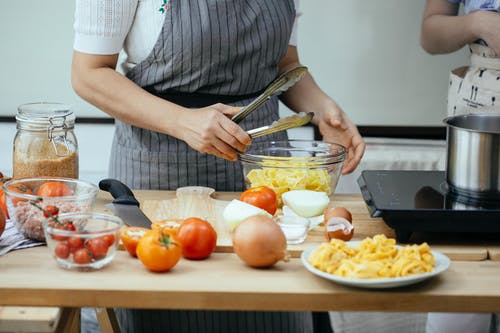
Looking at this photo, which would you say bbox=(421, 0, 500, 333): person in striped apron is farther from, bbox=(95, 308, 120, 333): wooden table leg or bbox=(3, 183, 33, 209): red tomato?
bbox=(3, 183, 33, 209): red tomato

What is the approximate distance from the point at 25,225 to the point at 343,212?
638 millimetres

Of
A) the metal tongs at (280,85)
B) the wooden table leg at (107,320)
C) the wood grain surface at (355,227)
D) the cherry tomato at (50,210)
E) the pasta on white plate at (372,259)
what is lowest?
the wooden table leg at (107,320)

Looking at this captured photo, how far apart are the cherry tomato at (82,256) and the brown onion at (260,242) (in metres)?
0.26

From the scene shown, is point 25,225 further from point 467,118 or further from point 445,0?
point 445,0

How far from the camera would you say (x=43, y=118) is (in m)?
1.83

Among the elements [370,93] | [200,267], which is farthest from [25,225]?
[370,93]

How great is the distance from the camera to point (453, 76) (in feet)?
8.48

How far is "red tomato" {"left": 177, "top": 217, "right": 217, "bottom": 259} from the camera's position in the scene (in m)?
1.51

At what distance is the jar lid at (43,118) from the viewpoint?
1.81 m

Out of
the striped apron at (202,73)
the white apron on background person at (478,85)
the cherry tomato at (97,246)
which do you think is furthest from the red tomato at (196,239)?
the white apron on background person at (478,85)

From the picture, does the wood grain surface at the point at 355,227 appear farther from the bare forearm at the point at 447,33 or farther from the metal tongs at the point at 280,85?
the bare forearm at the point at 447,33

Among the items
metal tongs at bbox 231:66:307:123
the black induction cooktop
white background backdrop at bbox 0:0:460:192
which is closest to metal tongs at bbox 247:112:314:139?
metal tongs at bbox 231:66:307:123

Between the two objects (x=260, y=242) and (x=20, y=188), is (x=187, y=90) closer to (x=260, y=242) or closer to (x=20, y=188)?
(x=20, y=188)

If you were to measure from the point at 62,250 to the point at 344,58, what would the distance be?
201 cm
